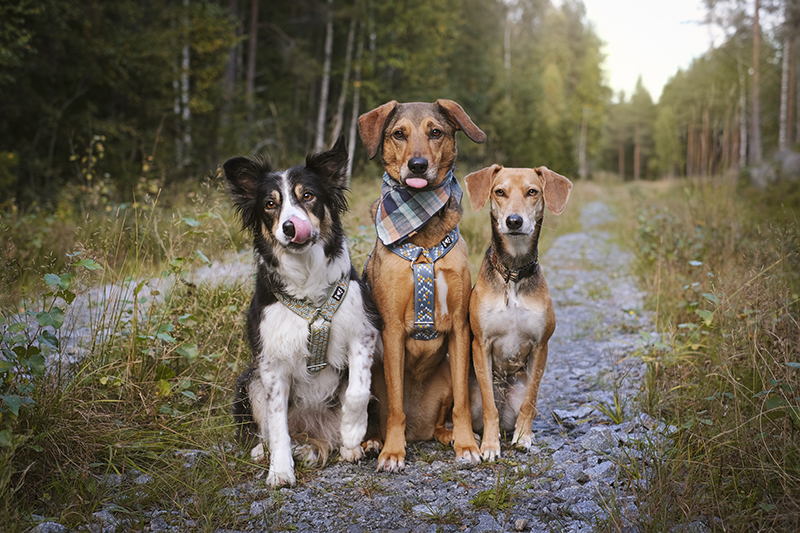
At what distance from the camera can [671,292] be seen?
5.42 metres

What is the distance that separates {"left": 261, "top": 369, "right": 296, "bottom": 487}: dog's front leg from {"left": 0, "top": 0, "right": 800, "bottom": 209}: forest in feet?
6.76

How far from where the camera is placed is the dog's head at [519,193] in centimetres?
323

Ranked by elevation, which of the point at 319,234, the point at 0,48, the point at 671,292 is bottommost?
the point at 671,292

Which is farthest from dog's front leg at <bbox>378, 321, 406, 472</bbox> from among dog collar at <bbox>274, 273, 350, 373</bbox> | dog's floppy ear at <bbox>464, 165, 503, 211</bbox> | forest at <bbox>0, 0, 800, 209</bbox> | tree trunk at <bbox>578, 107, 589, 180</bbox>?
tree trunk at <bbox>578, 107, 589, 180</bbox>

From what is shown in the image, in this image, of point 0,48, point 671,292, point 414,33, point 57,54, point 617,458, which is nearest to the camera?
point 617,458

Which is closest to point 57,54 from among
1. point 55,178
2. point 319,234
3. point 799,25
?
point 55,178

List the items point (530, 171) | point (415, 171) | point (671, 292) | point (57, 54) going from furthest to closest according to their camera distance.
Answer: point (57, 54) < point (671, 292) < point (530, 171) < point (415, 171)

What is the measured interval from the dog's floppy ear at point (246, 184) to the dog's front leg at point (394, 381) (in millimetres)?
1112

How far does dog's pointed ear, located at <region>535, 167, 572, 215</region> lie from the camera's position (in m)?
3.32

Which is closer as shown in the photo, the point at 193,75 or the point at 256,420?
the point at 256,420

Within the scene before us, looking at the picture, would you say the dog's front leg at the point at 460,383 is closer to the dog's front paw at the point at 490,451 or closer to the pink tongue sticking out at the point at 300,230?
the dog's front paw at the point at 490,451

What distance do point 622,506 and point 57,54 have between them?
13.9 metres

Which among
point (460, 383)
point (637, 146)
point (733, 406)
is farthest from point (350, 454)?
point (637, 146)

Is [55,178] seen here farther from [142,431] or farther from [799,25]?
[799,25]
